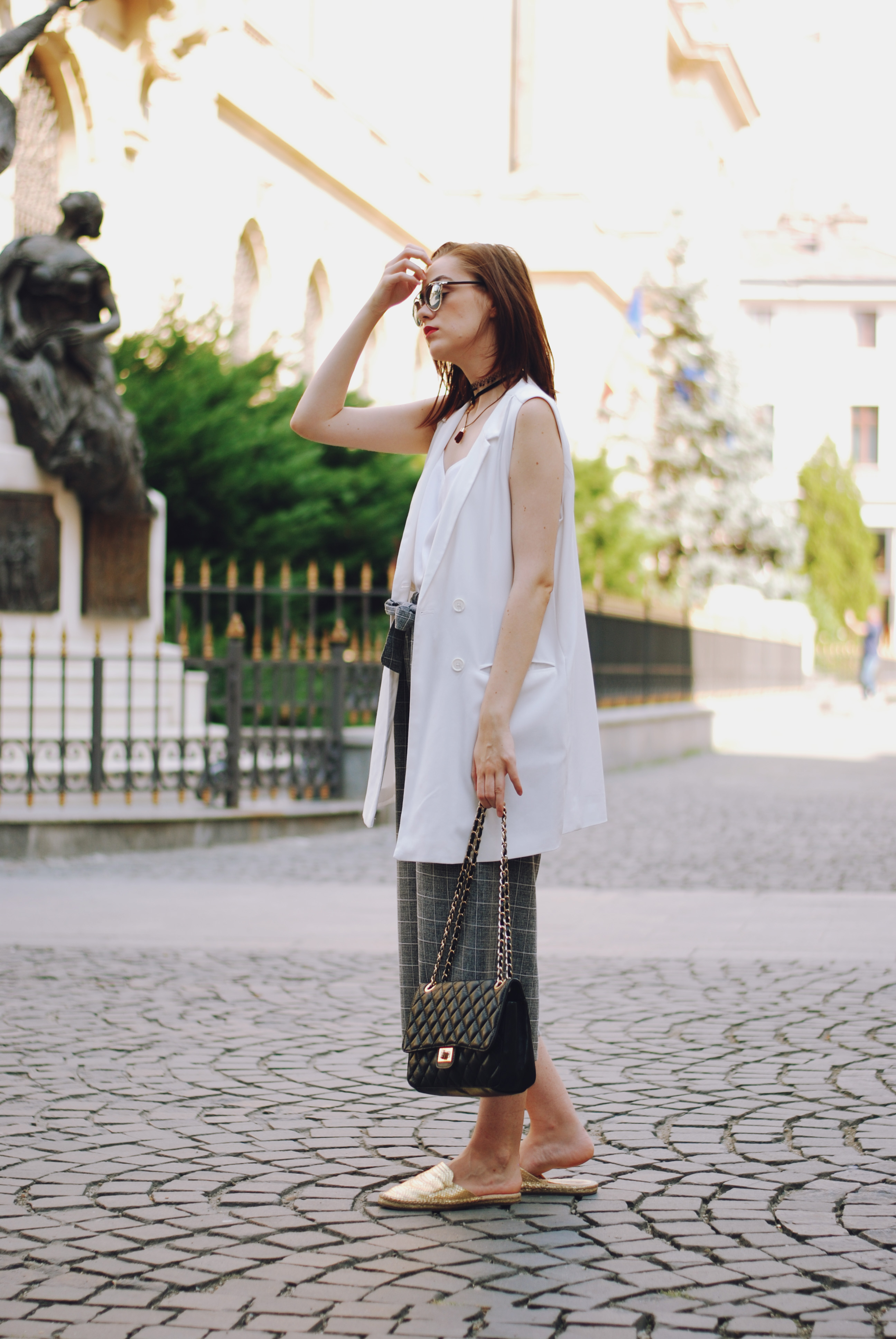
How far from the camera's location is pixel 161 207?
21.8 m

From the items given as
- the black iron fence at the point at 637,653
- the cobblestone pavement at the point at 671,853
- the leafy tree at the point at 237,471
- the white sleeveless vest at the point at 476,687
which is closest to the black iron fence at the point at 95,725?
the cobblestone pavement at the point at 671,853

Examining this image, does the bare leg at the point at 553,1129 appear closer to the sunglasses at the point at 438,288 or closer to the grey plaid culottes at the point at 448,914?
the grey plaid culottes at the point at 448,914

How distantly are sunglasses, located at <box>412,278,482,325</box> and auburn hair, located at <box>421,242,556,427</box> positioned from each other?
0.01 m

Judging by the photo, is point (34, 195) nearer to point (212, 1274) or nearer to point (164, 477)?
point (164, 477)

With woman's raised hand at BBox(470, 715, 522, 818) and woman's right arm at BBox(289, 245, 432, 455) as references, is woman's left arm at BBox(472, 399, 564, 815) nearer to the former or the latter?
woman's raised hand at BBox(470, 715, 522, 818)

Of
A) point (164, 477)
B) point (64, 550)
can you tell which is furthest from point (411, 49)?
point (64, 550)

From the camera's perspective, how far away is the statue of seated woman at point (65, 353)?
10.4 metres

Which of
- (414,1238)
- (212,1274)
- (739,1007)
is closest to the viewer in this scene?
(212,1274)

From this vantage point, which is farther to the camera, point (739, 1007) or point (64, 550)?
point (64, 550)

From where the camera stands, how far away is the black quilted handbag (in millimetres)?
3035

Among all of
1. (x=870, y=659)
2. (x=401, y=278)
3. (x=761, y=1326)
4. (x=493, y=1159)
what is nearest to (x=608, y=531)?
(x=870, y=659)

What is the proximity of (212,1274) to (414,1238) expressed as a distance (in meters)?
0.41

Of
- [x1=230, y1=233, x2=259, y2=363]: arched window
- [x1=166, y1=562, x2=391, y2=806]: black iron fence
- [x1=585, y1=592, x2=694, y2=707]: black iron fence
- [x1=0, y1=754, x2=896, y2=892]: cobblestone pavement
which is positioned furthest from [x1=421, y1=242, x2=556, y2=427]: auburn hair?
[x1=230, y1=233, x2=259, y2=363]: arched window

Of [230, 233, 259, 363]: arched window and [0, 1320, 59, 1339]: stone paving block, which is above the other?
[230, 233, 259, 363]: arched window
